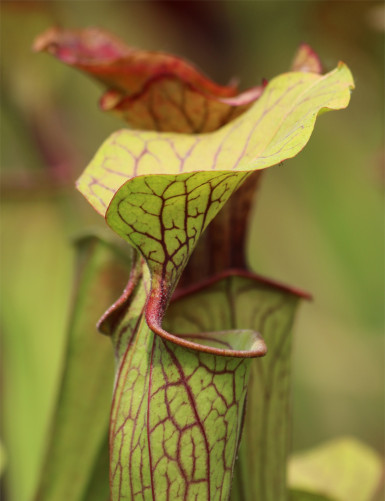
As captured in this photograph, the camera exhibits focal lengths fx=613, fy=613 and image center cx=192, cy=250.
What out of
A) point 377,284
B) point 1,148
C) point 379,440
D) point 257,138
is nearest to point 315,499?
point 257,138

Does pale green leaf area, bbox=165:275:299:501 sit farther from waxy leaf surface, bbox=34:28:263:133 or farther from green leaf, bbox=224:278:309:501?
waxy leaf surface, bbox=34:28:263:133

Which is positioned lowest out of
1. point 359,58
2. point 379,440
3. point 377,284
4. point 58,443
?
point 379,440

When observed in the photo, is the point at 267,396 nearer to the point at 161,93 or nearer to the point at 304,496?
the point at 304,496

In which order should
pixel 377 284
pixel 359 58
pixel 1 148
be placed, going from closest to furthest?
pixel 377 284, pixel 359 58, pixel 1 148

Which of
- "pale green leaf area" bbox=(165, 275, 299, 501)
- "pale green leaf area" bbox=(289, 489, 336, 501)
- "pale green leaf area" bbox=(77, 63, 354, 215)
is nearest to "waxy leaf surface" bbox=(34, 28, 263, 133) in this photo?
"pale green leaf area" bbox=(77, 63, 354, 215)

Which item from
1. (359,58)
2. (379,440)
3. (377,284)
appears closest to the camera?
(379,440)

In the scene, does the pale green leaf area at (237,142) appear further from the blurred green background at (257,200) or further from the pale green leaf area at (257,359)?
the blurred green background at (257,200)

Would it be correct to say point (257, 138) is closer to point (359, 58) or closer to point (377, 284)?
point (377, 284)
